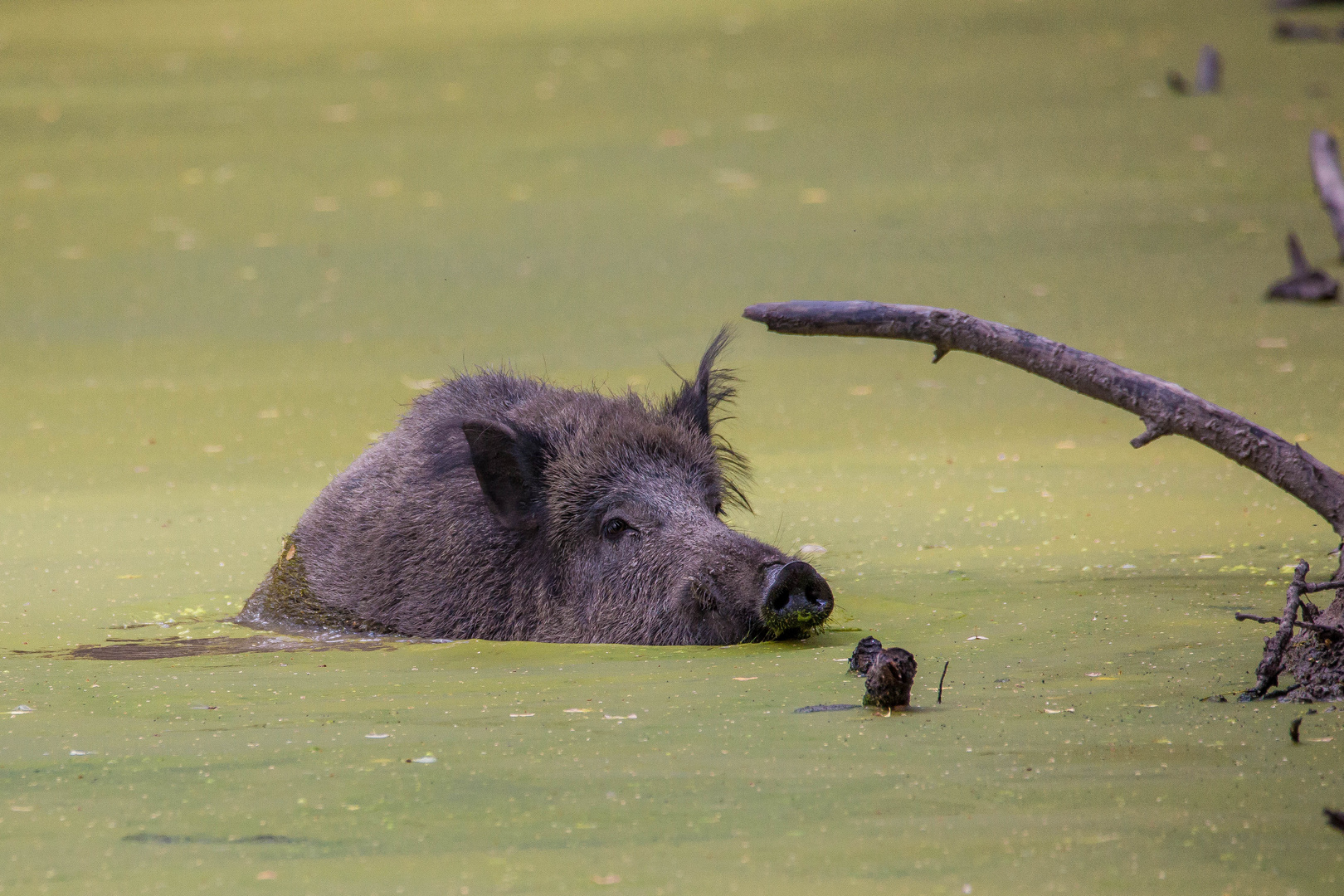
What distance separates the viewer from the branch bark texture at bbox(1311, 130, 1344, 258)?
27.2 feet

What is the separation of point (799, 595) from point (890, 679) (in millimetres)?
1247

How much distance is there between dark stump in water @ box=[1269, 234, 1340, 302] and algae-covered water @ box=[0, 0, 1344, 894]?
0.78ft

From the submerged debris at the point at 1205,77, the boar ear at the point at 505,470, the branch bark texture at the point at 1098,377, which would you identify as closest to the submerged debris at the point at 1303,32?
the submerged debris at the point at 1205,77

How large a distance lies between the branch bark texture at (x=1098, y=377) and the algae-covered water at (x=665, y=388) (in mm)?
575

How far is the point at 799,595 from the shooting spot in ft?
20.4

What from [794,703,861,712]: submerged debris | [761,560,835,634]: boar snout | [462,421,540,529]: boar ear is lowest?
[794,703,861,712]: submerged debris

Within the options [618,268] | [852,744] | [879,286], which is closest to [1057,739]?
[852,744]

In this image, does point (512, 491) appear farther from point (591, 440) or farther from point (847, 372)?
point (847, 372)

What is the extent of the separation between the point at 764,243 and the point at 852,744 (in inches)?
498

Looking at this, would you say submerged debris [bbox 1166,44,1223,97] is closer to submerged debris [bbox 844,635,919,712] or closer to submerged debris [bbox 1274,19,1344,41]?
submerged debris [bbox 1274,19,1344,41]

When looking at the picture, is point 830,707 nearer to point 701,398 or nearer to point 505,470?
point 505,470

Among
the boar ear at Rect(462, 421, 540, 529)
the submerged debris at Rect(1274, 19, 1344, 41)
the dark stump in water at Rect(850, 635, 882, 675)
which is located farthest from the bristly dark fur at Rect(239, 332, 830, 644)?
the submerged debris at Rect(1274, 19, 1344, 41)

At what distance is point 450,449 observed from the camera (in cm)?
739

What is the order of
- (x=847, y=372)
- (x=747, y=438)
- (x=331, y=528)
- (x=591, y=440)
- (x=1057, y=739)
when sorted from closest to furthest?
1. (x=1057, y=739)
2. (x=591, y=440)
3. (x=331, y=528)
4. (x=747, y=438)
5. (x=847, y=372)
